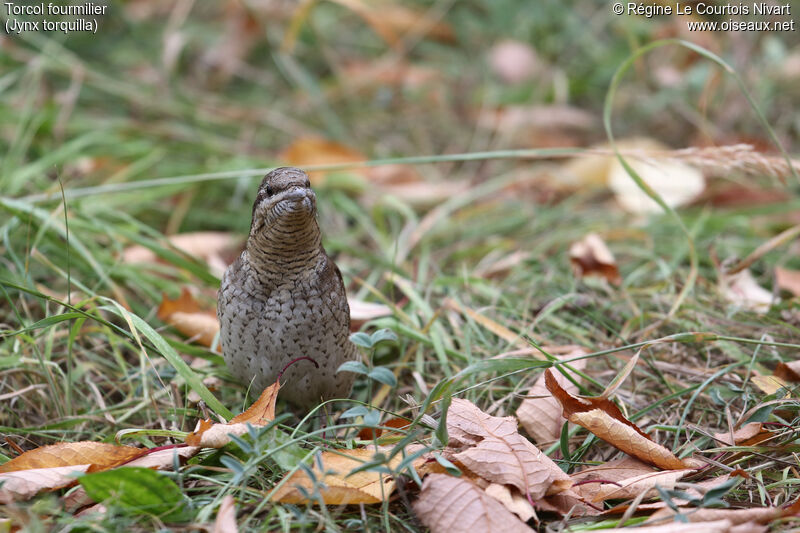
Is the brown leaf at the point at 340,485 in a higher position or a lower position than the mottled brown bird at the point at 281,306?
lower

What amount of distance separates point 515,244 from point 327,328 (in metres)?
1.86

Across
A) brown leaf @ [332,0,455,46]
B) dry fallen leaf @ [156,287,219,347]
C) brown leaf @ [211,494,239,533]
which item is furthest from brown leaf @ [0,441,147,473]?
brown leaf @ [332,0,455,46]

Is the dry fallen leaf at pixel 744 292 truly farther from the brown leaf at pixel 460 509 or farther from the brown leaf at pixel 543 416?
the brown leaf at pixel 460 509

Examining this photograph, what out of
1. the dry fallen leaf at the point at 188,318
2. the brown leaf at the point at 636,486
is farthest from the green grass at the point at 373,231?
the brown leaf at the point at 636,486

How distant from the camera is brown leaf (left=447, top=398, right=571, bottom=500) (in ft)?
7.01

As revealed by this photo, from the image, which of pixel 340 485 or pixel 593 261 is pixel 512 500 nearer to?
pixel 340 485

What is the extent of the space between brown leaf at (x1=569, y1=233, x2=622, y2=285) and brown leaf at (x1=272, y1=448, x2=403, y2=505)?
188 centimetres

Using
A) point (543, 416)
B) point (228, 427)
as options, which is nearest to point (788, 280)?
point (543, 416)

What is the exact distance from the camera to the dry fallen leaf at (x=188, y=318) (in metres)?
3.18

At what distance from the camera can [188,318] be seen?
10.5ft

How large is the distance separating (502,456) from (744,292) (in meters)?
1.85

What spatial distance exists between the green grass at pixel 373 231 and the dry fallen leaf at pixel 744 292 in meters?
0.06

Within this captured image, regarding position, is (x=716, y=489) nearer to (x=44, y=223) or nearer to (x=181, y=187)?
(x=44, y=223)

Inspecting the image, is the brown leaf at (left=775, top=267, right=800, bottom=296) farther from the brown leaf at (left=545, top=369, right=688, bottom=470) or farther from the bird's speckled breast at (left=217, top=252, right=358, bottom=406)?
the bird's speckled breast at (left=217, top=252, right=358, bottom=406)
